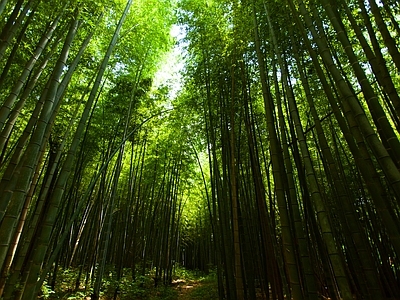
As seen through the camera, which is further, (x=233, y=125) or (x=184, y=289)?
(x=184, y=289)

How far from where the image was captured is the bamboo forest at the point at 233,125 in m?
1.87

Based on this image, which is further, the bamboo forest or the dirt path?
the dirt path

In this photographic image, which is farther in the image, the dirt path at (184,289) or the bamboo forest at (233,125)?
the dirt path at (184,289)

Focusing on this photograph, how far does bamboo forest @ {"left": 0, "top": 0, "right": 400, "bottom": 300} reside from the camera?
1.87m

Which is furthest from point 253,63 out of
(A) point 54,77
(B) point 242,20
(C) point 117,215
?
(C) point 117,215

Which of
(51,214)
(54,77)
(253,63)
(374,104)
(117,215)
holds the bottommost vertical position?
(51,214)

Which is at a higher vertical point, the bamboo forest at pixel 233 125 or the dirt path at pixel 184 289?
the bamboo forest at pixel 233 125

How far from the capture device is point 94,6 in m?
3.33

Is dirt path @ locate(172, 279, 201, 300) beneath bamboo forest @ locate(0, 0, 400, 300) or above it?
beneath

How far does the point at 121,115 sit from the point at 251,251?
3.84 m

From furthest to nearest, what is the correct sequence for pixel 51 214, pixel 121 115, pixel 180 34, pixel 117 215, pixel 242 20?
pixel 117 215, pixel 121 115, pixel 180 34, pixel 242 20, pixel 51 214

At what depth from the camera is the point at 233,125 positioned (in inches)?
135

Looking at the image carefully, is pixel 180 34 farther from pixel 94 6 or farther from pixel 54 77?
pixel 54 77

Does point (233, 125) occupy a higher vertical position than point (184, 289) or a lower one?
higher
